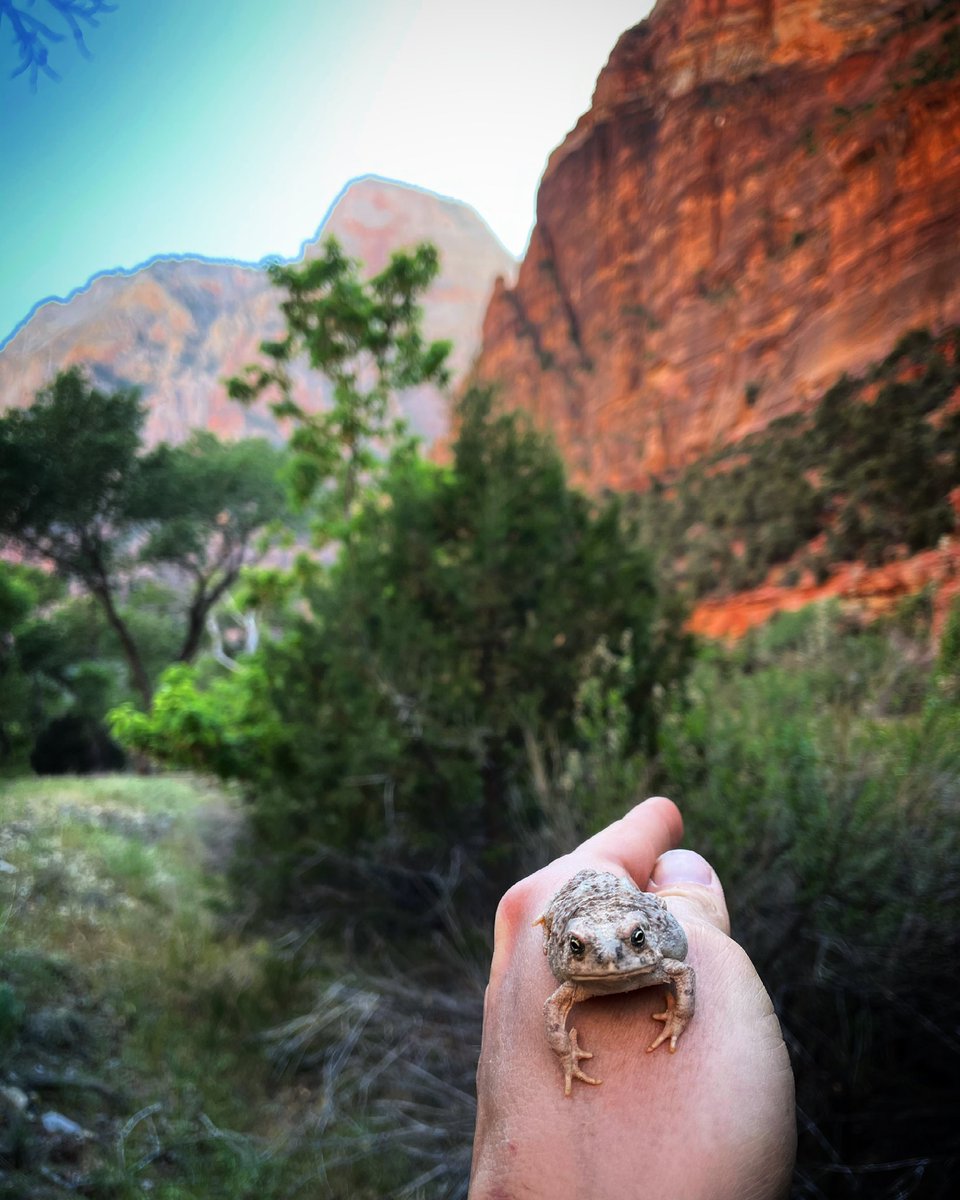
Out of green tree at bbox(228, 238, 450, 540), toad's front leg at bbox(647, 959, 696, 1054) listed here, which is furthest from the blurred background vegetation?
toad's front leg at bbox(647, 959, 696, 1054)

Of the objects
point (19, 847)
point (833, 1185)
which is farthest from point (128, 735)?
point (833, 1185)

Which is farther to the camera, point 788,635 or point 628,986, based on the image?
point 788,635

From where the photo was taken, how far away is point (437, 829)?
13.3 ft

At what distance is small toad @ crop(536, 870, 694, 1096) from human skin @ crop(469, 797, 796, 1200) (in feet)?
0.14

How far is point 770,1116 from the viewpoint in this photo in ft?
3.27

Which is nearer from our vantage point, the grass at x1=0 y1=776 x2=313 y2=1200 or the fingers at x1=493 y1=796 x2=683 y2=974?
the fingers at x1=493 y1=796 x2=683 y2=974

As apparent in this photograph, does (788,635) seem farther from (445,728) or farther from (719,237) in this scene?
(719,237)

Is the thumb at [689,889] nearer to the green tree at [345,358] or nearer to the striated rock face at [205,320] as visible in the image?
the striated rock face at [205,320]

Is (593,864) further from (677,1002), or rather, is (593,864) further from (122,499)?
(122,499)

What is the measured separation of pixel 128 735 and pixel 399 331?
21.0 feet

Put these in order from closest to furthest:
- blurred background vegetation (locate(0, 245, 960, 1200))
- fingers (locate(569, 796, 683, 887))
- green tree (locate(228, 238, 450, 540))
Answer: fingers (locate(569, 796, 683, 887)) < blurred background vegetation (locate(0, 245, 960, 1200)) < green tree (locate(228, 238, 450, 540))

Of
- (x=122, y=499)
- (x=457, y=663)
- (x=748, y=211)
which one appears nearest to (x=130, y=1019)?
(x=457, y=663)

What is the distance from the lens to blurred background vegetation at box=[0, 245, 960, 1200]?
2.61 metres

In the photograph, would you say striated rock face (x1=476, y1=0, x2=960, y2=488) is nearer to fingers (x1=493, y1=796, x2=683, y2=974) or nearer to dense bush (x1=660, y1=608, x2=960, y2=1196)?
dense bush (x1=660, y1=608, x2=960, y2=1196)
